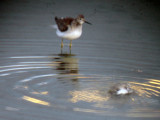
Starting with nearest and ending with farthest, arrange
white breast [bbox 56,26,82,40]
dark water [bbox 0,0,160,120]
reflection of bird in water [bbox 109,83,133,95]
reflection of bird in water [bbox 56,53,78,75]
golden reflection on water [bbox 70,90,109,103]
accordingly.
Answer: dark water [bbox 0,0,160,120] < golden reflection on water [bbox 70,90,109,103] < reflection of bird in water [bbox 109,83,133,95] < reflection of bird in water [bbox 56,53,78,75] < white breast [bbox 56,26,82,40]

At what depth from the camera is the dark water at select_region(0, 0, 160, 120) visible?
5.95 m

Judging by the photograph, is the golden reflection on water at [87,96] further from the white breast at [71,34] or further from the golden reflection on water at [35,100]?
the white breast at [71,34]

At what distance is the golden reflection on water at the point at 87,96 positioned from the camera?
6.23m

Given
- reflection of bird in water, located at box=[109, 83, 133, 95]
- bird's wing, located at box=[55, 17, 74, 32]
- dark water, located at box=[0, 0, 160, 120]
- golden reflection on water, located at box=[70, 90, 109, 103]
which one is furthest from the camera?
bird's wing, located at box=[55, 17, 74, 32]

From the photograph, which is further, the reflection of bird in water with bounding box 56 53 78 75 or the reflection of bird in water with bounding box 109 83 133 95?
the reflection of bird in water with bounding box 56 53 78 75

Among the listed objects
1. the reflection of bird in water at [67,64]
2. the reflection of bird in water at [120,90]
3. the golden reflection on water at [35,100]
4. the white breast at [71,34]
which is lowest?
the golden reflection on water at [35,100]

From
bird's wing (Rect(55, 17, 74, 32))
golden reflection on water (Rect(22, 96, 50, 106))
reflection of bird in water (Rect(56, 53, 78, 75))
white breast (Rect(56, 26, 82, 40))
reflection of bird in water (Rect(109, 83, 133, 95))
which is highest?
bird's wing (Rect(55, 17, 74, 32))

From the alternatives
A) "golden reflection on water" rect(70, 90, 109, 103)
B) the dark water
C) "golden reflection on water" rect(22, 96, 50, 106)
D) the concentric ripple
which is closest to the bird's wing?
the dark water

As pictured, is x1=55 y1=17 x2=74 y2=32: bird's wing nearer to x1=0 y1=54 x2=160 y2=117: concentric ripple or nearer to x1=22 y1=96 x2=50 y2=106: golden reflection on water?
x1=0 y1=54 x2=160 y2=117: concentric ripple

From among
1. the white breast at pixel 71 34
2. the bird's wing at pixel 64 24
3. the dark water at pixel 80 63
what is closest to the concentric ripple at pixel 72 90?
the dark water at pixel 80 63

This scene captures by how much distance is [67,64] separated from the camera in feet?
27.7

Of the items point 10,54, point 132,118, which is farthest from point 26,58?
point 132,118

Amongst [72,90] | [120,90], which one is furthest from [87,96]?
[120,90]

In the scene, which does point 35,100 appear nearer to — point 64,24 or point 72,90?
point 72,90
